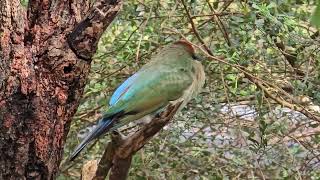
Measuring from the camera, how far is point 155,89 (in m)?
1.81

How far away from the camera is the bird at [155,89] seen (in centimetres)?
172

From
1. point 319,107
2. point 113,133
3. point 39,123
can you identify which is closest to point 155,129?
point 113,133

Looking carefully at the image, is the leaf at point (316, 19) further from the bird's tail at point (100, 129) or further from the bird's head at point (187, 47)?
the bird's head at point (187, 47)

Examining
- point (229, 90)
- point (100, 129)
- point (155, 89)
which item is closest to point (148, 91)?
point (155, 89)

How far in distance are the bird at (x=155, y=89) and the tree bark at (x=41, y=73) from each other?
0.43 ft

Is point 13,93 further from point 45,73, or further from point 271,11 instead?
point 271,11

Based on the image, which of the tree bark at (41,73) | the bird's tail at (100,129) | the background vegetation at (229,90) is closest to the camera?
the tree bark at (41,73)

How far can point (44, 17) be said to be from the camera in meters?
1.59

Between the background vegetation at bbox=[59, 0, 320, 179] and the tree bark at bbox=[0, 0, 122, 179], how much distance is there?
0.52 metres

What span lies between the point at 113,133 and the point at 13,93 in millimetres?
240

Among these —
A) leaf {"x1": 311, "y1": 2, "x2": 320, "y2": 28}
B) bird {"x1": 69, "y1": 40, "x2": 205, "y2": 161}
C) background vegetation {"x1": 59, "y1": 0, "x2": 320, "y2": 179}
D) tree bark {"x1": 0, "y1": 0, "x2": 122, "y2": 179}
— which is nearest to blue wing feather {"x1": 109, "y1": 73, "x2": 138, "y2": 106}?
bird {"x1": 69, "y1": 40, "x2": 205, "y2": 161}

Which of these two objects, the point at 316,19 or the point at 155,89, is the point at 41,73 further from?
the point at 316,19

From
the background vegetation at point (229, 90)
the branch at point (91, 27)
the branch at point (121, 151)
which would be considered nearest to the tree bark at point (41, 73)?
the branch at point (91, 27)

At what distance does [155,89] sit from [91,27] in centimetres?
31
